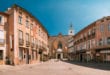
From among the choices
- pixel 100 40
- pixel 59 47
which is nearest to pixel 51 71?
pixel 100 40

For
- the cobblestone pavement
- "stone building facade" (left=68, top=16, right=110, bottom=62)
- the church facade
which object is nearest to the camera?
the cobblestone pavement

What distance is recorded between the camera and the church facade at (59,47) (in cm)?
10050

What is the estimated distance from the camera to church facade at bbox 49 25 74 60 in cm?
10050

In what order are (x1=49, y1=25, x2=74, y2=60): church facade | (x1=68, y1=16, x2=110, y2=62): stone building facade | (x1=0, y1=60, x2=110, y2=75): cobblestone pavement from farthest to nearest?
(x1=49, y1=25, x2=74, y2=60): church facade < (x1=68, y1=16, x2=110, y2=62): stone building facade < (x1=0, y1=60, x2=110, y2=75): cobblestone pavement

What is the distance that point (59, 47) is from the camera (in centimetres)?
10244

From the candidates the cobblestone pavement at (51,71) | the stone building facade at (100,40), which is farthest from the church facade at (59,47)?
the cobblestone pavement at (51,71)

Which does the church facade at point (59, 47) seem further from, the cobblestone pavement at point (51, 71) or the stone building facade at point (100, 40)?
the cobblestone pavement at point (51, 71)

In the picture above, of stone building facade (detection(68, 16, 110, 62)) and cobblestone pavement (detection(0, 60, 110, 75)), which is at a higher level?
stone building facade (detection(68, 16, 110, 62))

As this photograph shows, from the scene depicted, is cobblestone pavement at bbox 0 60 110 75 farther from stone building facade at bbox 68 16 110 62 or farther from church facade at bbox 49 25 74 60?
church facade at bbox 49 25 74 60

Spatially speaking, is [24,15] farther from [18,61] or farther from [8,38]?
[18,61]

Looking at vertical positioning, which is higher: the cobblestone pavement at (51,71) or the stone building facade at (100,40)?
the stone building facade at (100,40)

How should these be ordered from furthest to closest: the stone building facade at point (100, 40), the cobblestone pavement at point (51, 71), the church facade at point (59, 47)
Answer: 1. the church facade at point (59, 47)
2. the stone building facade at point (100, 40)
3. the cobblestone pavement at point (51, 71)

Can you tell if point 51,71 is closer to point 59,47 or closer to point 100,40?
point 100,40

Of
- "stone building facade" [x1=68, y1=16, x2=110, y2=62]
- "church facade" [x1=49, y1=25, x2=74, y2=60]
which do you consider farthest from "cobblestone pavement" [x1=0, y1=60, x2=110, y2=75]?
"church facade" [x1=49, y1=25, x2=74, y2=60]
